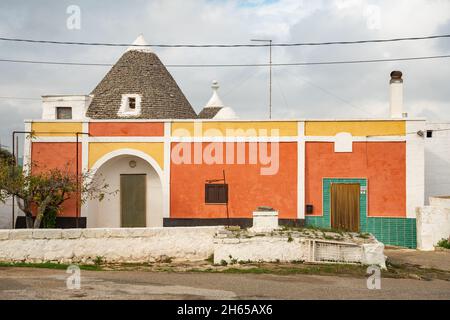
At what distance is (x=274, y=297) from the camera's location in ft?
28.7

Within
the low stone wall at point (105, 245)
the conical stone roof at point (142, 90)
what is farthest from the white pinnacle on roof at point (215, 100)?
the low stone wall at point (105, 245)

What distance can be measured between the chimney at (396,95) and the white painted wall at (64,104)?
34.5 ft

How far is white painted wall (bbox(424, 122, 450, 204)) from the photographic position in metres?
20.0

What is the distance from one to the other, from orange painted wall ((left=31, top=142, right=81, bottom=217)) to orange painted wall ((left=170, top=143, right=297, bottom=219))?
10.9 ft

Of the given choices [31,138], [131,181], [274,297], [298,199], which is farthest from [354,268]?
[31,138]

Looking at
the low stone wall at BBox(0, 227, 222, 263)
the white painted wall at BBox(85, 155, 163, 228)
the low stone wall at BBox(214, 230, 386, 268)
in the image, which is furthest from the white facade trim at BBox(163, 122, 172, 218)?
the low stone wall at BBox(214, 230, 386, 268)

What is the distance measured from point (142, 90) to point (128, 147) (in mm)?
3605

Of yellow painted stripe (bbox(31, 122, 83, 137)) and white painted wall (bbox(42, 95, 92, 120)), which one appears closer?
yellow painted stripe (bbox(31, 122, 83, 137))

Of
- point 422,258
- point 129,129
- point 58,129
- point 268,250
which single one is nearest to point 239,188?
point 129,129

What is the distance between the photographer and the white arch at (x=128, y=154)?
1842cm

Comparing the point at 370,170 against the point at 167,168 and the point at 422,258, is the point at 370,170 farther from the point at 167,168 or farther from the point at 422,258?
the point at 167,168

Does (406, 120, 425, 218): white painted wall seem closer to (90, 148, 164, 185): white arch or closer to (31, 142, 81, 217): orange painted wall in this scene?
(90, 148, 164, 185): white arch

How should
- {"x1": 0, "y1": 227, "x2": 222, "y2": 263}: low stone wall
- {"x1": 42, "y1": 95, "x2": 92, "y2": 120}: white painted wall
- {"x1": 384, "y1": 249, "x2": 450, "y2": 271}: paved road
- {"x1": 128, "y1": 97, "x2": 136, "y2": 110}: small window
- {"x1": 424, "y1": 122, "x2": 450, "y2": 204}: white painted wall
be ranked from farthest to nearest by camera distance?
{"x1": 128, "y1": 97, "x2": 136, "y2": 110}: small window → {"x1": 424, "y1": 122, "x2": 450, "y2": 204}: white painted wall → {"x1": 42, "y1": 95, "x2": 92, "y2": 120}: white painted wall → {"x1": 384, "y1": 249, "x2": 450, "y2": 271}: paved road → {"x1": 0, "y1": 227, "x2": 222, "y2": 263}: low stone wall

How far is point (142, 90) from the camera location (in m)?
21.4
